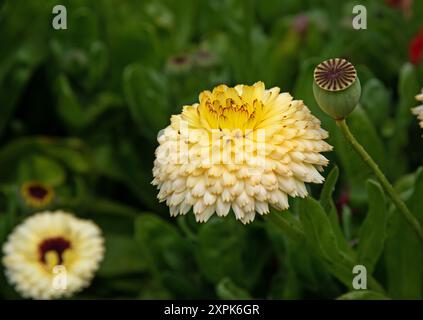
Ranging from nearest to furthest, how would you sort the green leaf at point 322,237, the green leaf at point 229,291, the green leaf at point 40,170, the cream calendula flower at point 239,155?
the cream calendula flower at point 239,155 → the green leaf at point 322,237 → the green leaf at point 229,291 → the green leaf at point 40,170

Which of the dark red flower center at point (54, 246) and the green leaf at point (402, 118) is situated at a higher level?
the green leaf at point (402, 118)

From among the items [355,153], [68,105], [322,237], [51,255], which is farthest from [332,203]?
[68,105]

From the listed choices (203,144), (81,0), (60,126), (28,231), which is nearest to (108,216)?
(28,231)

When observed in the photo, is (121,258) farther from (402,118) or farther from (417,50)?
(417,50)

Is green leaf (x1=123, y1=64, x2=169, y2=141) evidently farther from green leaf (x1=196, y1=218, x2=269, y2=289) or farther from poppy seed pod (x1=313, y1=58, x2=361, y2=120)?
poppy seed pod (x1=313, y1=58, x2=361, y2=120)

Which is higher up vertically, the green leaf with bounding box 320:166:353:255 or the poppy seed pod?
the poppy seed pod

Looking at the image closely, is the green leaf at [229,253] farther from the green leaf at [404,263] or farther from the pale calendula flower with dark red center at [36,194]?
→ the pale calendula flower with dark red center at [36,194]

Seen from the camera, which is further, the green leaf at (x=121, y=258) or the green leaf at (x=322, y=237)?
the green leaf at (x=121, y=258)

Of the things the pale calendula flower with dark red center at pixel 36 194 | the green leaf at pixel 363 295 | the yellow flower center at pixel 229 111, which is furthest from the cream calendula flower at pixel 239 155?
the pale calendula flower with dark red center at pixel 36 194

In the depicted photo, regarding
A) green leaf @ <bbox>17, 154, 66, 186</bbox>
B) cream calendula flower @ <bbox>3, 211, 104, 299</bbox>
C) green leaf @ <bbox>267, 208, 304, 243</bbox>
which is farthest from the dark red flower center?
green leaf @ <bbox>267, 208, 304, 243</bbox>
